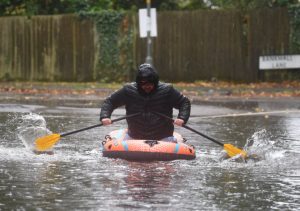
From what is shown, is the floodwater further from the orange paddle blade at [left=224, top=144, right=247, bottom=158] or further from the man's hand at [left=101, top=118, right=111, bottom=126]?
the man's hand at [left=101, top=118, right=111, bottom=126]

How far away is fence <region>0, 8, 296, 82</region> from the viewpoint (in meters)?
26.8

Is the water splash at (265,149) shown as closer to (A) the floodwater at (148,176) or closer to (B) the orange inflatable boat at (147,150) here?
(A) the floodwater at (148,176)

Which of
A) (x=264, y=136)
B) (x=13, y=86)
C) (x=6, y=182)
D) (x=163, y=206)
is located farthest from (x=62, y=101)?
(x=163, y=206)

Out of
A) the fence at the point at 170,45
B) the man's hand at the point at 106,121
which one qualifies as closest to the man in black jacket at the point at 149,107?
the man's hand at the point at 106,121

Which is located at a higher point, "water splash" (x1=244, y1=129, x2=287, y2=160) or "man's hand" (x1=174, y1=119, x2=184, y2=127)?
"man's hand" (x1=174, y1=119, x2=184, y2=127)

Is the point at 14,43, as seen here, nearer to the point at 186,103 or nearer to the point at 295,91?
the point at 295,91

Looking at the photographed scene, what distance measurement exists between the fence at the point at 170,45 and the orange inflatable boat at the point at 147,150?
16.0 meters

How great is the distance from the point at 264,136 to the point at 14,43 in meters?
16.5

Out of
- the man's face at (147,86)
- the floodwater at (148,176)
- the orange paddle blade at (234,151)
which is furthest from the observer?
the man's face at (147,86)

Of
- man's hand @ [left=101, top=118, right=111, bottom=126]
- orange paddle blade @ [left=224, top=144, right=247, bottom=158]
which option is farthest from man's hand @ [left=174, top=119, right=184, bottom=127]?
man's hand @ [left=101, top=118, right=111, bottom=126]

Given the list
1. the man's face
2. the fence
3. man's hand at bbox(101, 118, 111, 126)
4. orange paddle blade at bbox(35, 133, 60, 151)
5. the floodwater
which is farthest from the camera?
the fence

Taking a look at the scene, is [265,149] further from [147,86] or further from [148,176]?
[148,176]

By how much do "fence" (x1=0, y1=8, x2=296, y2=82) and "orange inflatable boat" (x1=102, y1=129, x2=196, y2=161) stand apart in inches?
630

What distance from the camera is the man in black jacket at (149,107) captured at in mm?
11727
